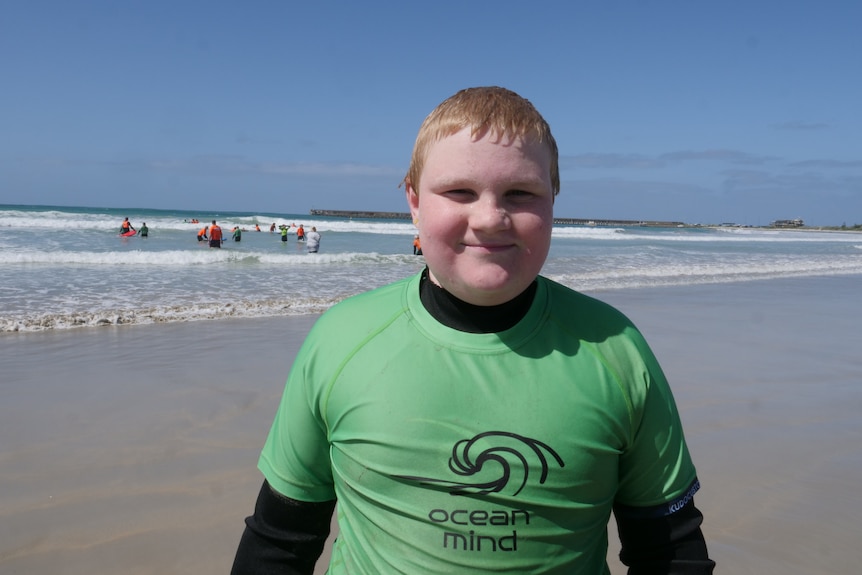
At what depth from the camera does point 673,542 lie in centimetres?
131

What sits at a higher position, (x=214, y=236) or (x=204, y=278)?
(x=214, y=236)

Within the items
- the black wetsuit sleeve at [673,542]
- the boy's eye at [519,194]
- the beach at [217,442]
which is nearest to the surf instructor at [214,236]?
the beach at [217,442]

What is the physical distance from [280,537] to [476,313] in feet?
2.15

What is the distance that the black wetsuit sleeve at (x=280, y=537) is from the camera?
4.68ft

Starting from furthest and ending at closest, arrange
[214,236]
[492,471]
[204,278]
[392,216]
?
[392,216] < [214,236] < [204,278] < [492,471]

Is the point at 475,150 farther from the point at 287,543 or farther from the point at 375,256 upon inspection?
the point at 375,256

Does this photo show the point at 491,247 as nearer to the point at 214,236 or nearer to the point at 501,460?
the point at 501,460

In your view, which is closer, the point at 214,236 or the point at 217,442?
the point at 217,442

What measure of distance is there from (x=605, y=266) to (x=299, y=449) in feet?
69.2

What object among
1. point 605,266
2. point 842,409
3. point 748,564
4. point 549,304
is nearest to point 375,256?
point 605,266

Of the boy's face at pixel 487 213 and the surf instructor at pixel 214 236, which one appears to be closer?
the boy's face at pixel 487 213

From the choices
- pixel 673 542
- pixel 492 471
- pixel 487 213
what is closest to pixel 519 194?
pixel 487 213

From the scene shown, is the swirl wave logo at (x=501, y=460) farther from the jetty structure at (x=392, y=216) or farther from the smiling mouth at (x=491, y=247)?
the jetty structure at (x=392, y=216)

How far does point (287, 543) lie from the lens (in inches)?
56.5
